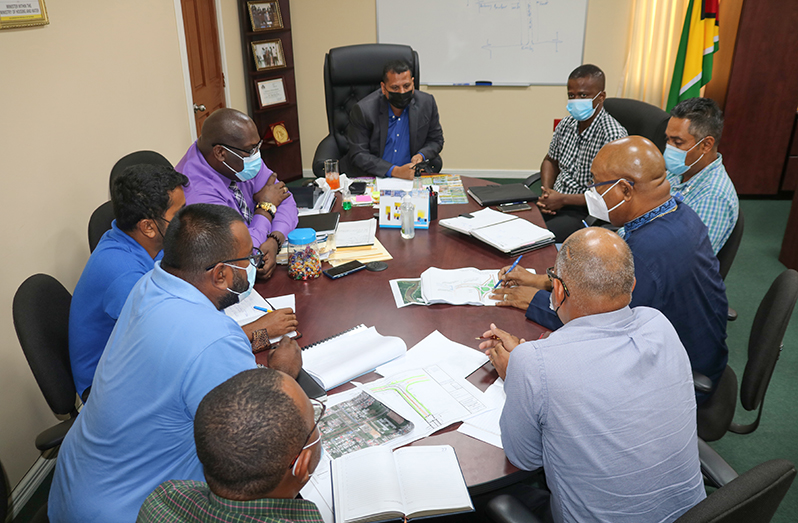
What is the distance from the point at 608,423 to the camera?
1.13 metres

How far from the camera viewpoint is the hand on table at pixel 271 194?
2.64 meters

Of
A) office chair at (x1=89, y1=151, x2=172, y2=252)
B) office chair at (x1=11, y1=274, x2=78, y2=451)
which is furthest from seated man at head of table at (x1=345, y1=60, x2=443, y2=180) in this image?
office chair at (x1=11, y1=274, x2=78, y2=451)

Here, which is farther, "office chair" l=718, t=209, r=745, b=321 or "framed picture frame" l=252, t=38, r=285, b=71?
"framed picture frame" l=252, t=38, r=285, b=71

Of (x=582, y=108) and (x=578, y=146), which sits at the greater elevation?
(x=582, y=108)

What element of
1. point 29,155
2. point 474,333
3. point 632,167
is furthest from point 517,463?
point 29,155

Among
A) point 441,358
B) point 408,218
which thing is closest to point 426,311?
point 441,358

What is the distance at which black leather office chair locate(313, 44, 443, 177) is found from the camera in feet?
12.2

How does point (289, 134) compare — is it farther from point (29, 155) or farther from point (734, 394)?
point (734, 394)

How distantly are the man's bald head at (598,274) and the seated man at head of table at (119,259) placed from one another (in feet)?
4.11

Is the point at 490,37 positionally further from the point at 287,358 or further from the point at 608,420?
the point at 608,420

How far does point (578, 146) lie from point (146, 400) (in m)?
2.87

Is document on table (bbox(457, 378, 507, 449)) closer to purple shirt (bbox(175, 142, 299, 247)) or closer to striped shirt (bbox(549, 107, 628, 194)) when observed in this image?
purple shirt (bbox(175, 142, 299, 247))

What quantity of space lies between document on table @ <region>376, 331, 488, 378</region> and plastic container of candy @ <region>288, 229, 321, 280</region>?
2.07ft

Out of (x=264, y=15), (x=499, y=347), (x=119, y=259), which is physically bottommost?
(x=499, y=347)
